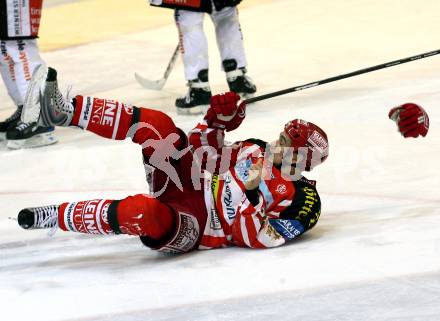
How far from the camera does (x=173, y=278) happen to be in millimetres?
2418

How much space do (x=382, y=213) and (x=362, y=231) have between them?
0.27m

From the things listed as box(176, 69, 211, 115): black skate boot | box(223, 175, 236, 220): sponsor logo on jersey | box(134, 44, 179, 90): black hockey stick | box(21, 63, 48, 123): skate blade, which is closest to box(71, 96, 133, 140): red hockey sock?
box(21, 63, 48, 123): skate blade

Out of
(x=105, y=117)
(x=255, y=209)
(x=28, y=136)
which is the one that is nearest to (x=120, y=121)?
(x=105, y=117)

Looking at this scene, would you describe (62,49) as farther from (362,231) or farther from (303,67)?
(362,231)

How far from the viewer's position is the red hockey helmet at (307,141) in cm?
274

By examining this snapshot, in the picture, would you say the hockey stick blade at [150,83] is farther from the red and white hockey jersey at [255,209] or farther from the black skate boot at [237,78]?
the red and white hockey jersey at [255,209]

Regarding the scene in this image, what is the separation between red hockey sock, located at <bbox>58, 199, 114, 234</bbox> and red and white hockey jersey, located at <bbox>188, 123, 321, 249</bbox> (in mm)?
281

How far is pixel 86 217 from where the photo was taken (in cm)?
263

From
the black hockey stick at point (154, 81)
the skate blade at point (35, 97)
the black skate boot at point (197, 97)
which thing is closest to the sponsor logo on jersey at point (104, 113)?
the skate blade at point (35, 97)

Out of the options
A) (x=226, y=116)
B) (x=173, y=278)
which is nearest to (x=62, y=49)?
(x=226, y=116)

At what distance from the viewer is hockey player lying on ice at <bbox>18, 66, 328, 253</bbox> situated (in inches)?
102

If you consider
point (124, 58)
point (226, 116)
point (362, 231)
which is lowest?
point (362, 231)

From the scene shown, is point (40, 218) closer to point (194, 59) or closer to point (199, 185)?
point (199, 185)

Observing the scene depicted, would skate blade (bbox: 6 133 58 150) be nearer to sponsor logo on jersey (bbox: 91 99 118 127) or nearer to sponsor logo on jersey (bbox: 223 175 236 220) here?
sponsor logo on jersey (bbox: 91 99 118 127)
